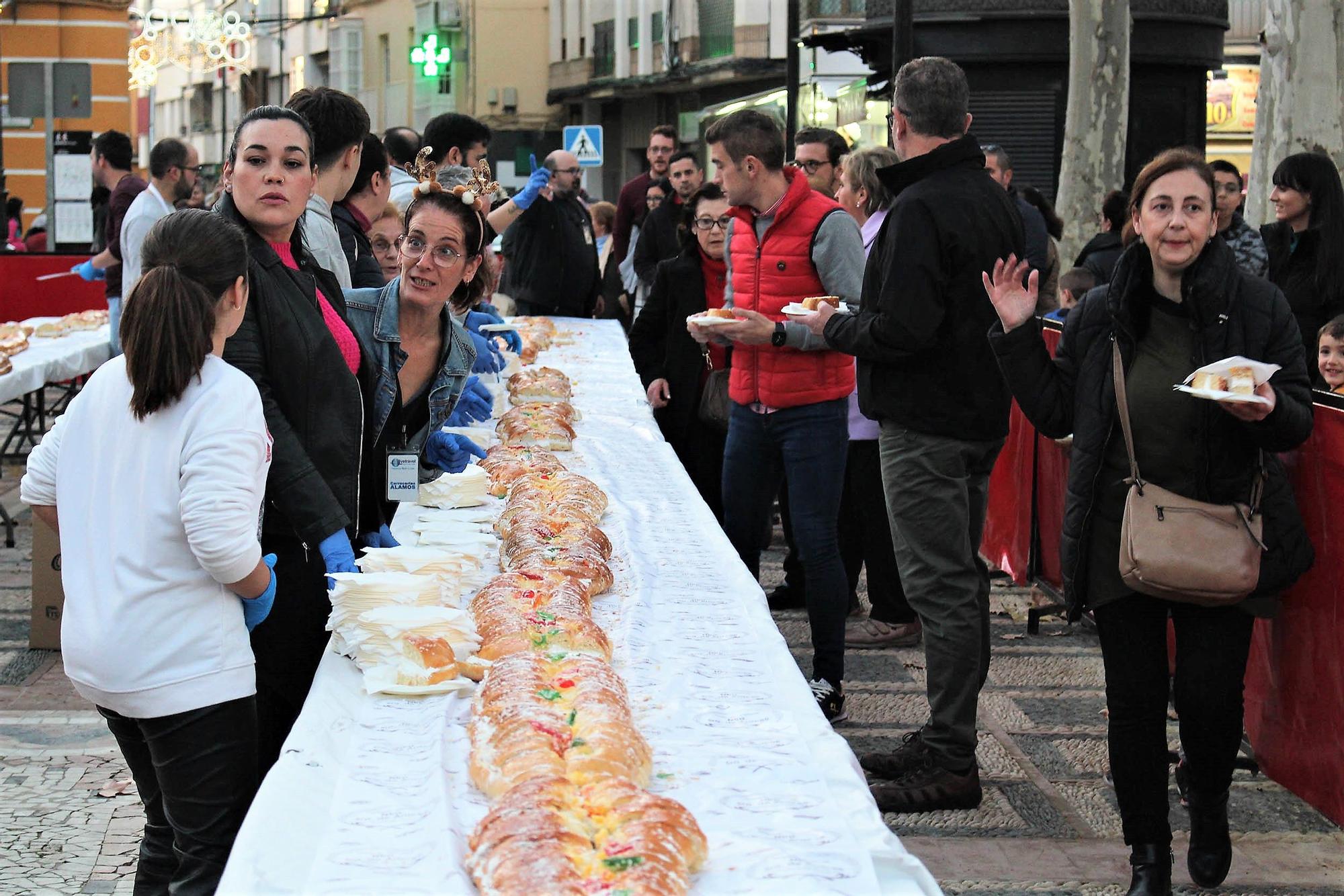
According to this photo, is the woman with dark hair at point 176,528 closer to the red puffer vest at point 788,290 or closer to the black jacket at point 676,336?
the red puffer vest at point 788,290

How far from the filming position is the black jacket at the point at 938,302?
15.2ft

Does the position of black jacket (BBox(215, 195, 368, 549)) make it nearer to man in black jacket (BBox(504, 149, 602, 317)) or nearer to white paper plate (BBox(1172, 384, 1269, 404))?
white paper plate (BBox(1172, 384, 1269, 404))

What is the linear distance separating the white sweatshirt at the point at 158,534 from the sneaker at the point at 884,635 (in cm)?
411

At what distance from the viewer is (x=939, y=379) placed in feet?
15.4

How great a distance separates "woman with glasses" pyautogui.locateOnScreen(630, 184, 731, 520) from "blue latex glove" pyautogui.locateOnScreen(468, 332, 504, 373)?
73 cm

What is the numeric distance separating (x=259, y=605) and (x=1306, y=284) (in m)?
5.46

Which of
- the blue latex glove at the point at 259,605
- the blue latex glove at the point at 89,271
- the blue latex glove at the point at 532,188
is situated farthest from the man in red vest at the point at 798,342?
the blue latex glove at the point at 89,271

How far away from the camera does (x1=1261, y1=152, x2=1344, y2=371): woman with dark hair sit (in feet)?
22.4

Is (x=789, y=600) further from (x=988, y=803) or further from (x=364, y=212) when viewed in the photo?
(x=364, y=212)

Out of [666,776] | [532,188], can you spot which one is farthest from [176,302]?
[532,188]

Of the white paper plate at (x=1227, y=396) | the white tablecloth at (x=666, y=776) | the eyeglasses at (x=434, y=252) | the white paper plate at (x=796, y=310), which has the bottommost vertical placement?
the white tablecloth at (x=666, y=776)

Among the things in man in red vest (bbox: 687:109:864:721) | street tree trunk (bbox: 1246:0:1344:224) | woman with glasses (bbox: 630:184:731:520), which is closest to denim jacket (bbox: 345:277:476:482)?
man in red vest (bbox: 687:109:864:721)

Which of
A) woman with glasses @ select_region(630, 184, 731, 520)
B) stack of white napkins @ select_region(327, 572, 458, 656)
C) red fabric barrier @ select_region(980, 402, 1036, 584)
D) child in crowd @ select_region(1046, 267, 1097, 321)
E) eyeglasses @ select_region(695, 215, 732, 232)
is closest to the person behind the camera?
stack of white napkins @ select_region(327, 572, 458, 656)

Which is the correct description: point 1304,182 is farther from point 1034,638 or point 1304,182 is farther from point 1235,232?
point 1034,638
